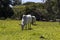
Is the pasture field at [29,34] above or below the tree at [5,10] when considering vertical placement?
above

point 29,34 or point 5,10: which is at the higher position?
point 29,34

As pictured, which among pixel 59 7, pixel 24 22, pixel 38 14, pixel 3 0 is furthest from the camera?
pixel 3 0

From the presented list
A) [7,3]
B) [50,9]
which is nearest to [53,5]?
[50,9]

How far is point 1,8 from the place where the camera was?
2174 inches

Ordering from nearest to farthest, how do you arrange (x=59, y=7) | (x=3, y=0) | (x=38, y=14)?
(x=38, y=14), (x=59, y=7), (x=3, y=0)

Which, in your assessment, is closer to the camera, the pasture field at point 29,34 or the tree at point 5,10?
the pasture field at point 29,34

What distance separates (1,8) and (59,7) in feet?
46.6

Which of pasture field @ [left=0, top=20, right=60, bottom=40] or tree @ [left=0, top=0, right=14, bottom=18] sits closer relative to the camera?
pasture field @ [left=0, top=20, right=60, bottom=40]

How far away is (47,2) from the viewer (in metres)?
58.8

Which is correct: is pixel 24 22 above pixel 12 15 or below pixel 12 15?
above

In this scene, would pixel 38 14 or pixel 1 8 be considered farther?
pixel 1 8

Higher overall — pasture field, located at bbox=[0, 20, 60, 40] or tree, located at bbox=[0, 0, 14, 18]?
pasture field, located at bbox=[0, 20, 60, 40]

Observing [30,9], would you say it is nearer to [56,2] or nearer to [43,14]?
[43,14]

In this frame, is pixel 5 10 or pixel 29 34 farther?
pixel 5 10
